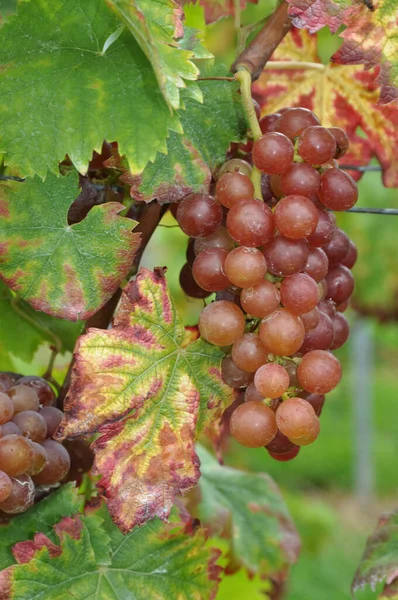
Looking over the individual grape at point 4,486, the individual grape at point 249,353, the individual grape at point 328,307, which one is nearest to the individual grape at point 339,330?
the individual grape at point 328,307

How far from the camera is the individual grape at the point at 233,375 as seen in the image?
714 mm

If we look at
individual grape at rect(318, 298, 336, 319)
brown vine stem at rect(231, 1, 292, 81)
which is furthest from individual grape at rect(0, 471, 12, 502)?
brown vine stem at rect(231, 1, 292, 81)

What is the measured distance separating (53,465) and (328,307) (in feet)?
0.98

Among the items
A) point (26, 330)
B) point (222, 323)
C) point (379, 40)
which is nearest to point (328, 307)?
point (222, 323)

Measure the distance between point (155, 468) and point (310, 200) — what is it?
10.2 inches

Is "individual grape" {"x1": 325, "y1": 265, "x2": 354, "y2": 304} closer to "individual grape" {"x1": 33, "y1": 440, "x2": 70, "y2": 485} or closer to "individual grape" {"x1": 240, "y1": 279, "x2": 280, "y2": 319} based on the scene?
"individual grape" {"x1": 240, "y1": 279, "x2": 280, "y2": 319}

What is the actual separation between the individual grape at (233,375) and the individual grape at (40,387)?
7.3 inches

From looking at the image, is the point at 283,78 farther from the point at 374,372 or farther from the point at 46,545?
the point at 374,372

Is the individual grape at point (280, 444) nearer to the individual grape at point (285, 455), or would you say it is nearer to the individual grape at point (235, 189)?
the individual grape at point (285, 455)

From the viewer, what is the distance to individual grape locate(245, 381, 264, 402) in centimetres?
70

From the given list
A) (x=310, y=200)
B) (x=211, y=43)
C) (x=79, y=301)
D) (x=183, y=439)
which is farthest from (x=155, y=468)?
(x=211, y=43)

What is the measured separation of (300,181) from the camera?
69 centimetres

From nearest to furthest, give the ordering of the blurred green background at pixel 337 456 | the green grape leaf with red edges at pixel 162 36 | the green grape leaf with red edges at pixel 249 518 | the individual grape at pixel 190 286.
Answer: the green grape leaf with red edges at pixel 162 36, the individual grape at pixel 190 286, the green grape leaf with red edges at pixel 249 518, the blurred green background at pixel 337 456

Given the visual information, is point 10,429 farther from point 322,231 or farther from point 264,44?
point 264,44
